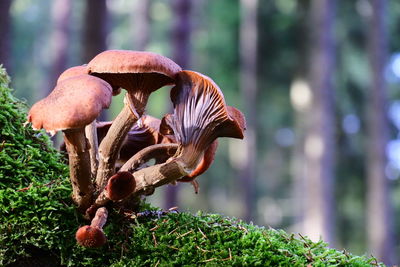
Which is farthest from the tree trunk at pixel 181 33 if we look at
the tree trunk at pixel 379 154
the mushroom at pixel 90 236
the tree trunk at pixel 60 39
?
the mushroom at pixel 90 236

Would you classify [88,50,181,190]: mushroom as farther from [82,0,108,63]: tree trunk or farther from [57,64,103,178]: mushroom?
[82,0,108,63]: tree trunk

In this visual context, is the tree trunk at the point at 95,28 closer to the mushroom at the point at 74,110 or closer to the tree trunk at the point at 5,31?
the tree trunk at the point at 5,31

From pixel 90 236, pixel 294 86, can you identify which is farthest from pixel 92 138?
pixel 294 86

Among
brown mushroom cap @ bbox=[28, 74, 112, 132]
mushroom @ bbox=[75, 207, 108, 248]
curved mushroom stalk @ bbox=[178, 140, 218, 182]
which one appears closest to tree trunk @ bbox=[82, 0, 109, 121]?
curved mushroom stalk @ bbox=[178, 140, 218, 182]

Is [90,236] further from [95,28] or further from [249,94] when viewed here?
[249,94]

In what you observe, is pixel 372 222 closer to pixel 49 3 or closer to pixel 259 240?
pixel 259 240
